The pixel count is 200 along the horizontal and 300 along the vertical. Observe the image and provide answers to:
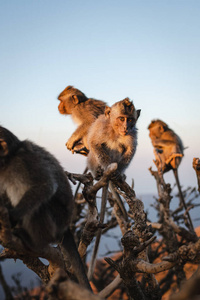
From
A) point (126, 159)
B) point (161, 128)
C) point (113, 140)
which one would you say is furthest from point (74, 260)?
point (161, 128)

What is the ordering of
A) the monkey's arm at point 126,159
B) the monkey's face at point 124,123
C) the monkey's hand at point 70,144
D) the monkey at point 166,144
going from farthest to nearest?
the monkey at point 166,144 < the monkey's hand at point 70,144 < the monkey's arm at point 126,159 < the monkey's face at point 124,123

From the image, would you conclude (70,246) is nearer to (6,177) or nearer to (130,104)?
(6,177)

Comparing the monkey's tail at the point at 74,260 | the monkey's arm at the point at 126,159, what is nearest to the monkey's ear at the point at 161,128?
the monkey's arm at the point at 126,159

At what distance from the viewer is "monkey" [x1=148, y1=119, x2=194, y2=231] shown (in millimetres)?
10164

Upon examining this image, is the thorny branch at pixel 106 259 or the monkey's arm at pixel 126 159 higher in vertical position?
the monkey's arm at pixel 126 159

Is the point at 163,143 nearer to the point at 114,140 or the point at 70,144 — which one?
the point at 70,144

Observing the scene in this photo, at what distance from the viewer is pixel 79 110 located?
7.67 meters

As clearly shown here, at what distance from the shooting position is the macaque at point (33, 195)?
Answer: 3.06 meters

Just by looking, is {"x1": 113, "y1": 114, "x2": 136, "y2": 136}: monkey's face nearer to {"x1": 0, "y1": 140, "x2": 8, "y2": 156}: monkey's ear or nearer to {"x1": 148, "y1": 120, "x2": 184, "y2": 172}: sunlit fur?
{"x1": 0, "y1": 140, "x2": 8, "y2": 156}: monkey's ear

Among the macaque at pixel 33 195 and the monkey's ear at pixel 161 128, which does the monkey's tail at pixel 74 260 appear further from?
the monkey's ear at pixel 161 128

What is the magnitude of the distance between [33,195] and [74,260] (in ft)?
3.17

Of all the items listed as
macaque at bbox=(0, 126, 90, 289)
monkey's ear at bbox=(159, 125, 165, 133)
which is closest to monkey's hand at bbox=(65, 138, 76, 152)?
macaque at bbox=(0, 126, 90, 289)

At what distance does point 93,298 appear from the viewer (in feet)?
6.09

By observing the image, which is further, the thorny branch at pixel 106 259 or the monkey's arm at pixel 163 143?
the monkey's arm at pixel 163 143
